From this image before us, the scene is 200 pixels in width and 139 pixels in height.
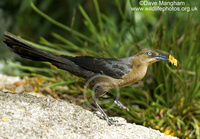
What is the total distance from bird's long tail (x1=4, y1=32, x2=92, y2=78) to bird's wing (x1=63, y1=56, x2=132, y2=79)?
0.16ft

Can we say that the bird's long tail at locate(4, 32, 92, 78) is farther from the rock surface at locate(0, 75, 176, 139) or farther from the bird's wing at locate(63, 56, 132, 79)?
the rock surface at locate(0, 75, 176, 139)

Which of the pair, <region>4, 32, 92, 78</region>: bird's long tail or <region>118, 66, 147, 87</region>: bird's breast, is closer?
<region>4, 32, 92, 78</region>: bird's long tail

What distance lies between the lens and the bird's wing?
2658mm

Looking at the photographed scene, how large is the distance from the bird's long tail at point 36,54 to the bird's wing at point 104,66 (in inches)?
1.9

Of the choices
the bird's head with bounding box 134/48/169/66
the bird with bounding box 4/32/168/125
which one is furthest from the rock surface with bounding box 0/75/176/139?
the bird's head with bounding box 134/48/169/66

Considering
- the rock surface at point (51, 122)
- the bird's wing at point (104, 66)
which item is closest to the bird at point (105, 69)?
the bird's wing at point (104, 66)

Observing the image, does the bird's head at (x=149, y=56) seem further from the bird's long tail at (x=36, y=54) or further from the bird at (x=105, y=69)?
the bird's long tail at (x=36, y=54)

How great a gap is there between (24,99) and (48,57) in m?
0.42

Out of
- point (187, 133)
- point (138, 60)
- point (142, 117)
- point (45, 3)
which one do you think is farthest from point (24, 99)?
point (45, 3)

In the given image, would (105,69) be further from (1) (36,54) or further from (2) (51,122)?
(2) (51,122)

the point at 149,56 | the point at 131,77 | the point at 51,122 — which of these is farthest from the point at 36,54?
the point at 149,56

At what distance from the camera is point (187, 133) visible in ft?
10.1

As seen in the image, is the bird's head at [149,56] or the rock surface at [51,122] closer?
the rock surface at [51,122]

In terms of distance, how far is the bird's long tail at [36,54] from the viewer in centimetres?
240
